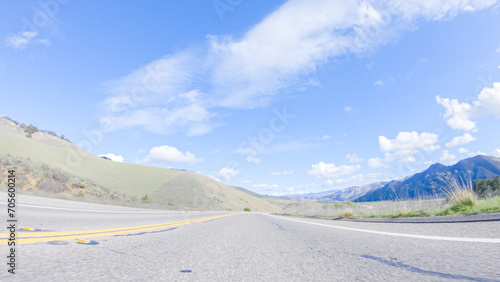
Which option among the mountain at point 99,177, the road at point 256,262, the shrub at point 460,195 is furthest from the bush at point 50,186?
the shrub at point 460,195

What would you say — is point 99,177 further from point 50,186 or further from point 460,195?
point 460,195

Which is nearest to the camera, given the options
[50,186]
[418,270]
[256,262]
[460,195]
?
[418,270]

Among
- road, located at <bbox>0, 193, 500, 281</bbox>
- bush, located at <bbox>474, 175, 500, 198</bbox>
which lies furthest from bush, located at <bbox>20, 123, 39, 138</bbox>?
bush, located at <bbox>474, 175, 500, 198</bbox>

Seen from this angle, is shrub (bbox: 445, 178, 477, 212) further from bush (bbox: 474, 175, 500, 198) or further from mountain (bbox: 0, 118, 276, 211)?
mountain (bbox: 0, 118, 276, 211)

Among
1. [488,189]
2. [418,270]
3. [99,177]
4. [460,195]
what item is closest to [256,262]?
[418,270]

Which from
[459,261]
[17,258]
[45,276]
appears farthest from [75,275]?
[459,261]

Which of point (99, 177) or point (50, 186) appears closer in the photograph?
point (50, 186)

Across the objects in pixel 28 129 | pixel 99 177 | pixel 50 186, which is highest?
pixel 28 129

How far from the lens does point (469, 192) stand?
7227mm

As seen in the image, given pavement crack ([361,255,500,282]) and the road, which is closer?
pavement crack ([361,255,500,282])

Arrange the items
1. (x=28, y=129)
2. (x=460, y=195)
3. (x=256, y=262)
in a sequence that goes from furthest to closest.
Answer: (x=28, y=129), (x=460, y=195), (x=256, y=262)

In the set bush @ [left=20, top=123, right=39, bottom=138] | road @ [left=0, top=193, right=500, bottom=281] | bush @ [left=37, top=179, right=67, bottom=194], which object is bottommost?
road @ [left=0, top=193, right=500, bottom=281]

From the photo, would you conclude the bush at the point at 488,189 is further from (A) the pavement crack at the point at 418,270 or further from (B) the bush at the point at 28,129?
(B) the bush at the point at 28,129

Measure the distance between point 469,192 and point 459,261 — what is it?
639 cm
